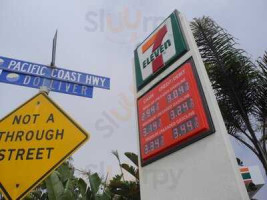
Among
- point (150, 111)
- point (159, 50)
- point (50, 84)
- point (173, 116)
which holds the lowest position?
point (173, 116)

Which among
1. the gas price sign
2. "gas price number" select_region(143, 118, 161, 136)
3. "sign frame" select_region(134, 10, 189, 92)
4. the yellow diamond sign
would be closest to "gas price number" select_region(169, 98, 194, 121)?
the gas price sign

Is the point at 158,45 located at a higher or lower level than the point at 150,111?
higher

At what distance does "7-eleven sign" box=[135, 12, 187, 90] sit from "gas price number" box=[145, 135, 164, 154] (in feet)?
5.84

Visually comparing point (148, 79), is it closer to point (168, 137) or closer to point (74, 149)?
point (168, 137)

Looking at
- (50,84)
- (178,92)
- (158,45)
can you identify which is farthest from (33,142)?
(158,45)

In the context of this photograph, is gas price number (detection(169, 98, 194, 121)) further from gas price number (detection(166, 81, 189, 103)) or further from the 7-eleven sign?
the 7-eleven sign

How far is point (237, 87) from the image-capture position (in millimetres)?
6621

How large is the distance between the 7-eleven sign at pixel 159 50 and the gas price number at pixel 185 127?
1.80 m

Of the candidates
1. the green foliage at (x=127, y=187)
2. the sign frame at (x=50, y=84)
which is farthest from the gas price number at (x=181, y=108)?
the green foliage at (x=127, y=187)

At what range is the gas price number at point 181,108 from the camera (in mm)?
4652

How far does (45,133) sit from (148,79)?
13.0 feet

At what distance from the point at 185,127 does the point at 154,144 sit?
0.91 meters

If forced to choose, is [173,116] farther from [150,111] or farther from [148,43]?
[148,43]

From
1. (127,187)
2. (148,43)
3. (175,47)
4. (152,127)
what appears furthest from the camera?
(127,187)
